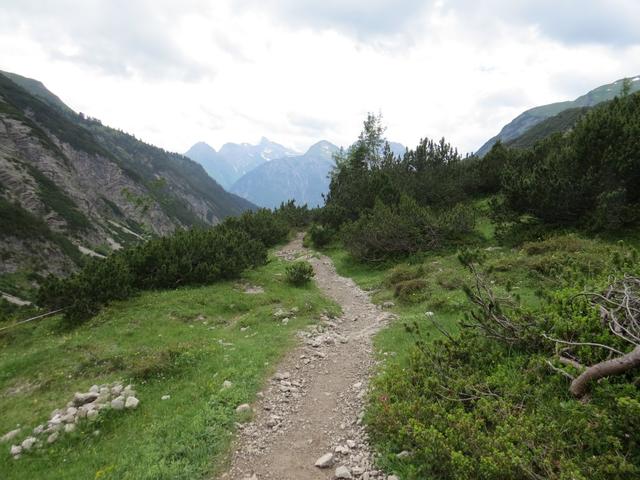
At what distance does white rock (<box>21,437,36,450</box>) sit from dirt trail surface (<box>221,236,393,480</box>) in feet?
15.2

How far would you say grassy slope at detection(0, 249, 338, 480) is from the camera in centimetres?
639

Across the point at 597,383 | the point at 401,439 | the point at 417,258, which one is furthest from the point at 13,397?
the point at 417,258

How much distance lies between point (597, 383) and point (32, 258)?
287ft

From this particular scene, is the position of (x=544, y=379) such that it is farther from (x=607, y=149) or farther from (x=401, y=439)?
(x=607, y=149)

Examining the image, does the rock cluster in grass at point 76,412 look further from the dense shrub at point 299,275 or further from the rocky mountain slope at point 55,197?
the rocky mountain slope at point 55,197

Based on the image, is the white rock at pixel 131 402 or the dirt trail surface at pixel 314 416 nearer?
the dirt trail surface at pixel 314 416

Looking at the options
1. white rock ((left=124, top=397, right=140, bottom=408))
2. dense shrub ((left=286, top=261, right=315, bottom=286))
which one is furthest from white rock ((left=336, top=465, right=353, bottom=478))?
dense shrub ((left=286, top=261, right=315, bottom=286))

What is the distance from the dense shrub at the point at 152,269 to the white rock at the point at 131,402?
27.4ft

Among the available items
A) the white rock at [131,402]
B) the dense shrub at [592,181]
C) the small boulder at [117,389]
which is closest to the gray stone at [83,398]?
the small boulder at [117,389]

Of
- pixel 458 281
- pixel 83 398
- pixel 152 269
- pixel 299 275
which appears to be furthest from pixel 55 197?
pixel 458 281

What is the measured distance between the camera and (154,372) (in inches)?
376

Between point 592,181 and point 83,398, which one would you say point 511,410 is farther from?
point 592,181

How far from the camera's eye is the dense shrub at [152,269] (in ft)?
49.9

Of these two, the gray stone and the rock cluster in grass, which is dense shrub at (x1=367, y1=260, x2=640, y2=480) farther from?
the gray stone
